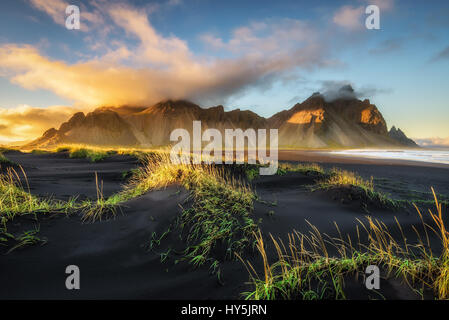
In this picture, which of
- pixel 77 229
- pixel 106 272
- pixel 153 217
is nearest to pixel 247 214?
pixel 153 217

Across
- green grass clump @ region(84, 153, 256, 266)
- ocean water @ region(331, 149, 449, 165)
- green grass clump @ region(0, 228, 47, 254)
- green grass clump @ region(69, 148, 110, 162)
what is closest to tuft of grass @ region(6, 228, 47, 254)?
green grass clump @ region(0, 228, 47, 254)

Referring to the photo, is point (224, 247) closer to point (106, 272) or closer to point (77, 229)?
point (106, 272)

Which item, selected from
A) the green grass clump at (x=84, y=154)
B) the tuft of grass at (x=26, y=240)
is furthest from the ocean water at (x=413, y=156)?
the green grass clump at (x=84, y=154)

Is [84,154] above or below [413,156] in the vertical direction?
above

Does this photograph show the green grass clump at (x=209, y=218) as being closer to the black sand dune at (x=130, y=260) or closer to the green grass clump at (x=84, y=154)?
the black sand dune at (x=130, y=260)

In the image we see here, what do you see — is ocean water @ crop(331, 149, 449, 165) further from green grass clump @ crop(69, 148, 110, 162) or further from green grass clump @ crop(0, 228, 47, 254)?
green grass clump @ crop(69, 148, 110, 162)

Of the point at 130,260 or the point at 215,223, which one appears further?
the point at 215,223

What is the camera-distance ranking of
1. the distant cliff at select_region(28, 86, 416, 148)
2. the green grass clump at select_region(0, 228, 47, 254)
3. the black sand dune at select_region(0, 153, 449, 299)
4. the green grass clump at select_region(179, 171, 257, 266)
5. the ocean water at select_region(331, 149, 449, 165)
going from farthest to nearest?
the distant cliff at select_region(28, 86, 416, 148), the ocean water at select_region(331, 149, 449, 165), the green grass clump at select_region(179, 171, 257, 266), the green grass clump at select_region(0, 228, 47, 254), the black sand dune at select_region(0, 153, 449, 299)

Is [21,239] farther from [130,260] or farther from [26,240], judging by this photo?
[130,260]

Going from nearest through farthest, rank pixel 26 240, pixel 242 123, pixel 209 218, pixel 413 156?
pixel 26 240, pixel 209 218, pixel 413 156, pixel 242 123

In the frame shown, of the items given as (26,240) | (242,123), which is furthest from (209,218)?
(242,123)

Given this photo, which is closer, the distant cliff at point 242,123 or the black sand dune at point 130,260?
the black sand dune at point 130,260

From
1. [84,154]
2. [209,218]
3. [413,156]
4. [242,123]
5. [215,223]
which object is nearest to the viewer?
[215,223]

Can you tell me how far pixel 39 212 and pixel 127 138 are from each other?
134 m
